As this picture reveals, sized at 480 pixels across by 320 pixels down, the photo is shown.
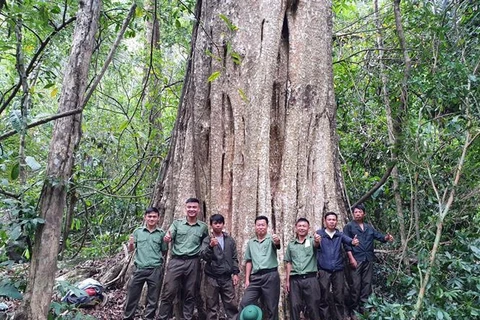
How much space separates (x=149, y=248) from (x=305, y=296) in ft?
6.33

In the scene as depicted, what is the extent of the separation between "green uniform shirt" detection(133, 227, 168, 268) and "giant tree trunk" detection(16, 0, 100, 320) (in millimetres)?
2017

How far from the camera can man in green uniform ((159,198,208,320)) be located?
5281 millimetres

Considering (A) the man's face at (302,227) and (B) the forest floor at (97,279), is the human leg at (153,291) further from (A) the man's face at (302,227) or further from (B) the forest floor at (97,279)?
(A) the man's face at (302,227)

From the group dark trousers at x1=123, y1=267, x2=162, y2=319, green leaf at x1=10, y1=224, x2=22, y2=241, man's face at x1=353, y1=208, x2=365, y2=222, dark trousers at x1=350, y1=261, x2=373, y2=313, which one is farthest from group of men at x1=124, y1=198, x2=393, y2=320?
green leaf at x1=10, y1=224, x2=22, y2=241

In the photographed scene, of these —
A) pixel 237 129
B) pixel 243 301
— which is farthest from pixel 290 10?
pixel 243 301

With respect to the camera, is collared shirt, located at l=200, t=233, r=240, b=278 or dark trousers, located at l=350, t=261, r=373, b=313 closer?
collared shirt, located at l=200, t=233, r=240, b=278

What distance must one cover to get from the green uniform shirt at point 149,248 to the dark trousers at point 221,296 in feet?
2.33

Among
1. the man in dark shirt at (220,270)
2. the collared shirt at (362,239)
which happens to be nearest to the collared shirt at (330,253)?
the collared shirt at (362,239)

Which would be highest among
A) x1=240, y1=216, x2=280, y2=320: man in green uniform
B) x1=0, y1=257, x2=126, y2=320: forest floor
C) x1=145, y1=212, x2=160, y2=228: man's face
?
x1=145, y1=212, x2=160, y2=228: man's face

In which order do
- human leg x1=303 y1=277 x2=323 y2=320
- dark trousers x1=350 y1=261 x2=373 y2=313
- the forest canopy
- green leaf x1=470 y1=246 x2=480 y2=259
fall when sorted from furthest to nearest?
dark trousers x1=350 y1=261 x2=373 y2=313
human leg x1=303 y1=277 x2=323 y2=320
green leaf x1=470 y1=246 x2=480 y2=259
the forest canopy

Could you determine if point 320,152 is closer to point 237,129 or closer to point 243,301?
point 237,129

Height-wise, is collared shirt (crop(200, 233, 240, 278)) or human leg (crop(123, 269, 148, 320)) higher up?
collared shirt (crop(200, 233, 240, 278))

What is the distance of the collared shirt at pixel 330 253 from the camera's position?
5469 mm

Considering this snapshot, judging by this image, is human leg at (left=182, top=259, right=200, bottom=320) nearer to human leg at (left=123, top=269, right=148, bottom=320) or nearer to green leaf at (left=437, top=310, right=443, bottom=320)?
human leg at (left=123, top=269, right=148, bottom=320)
